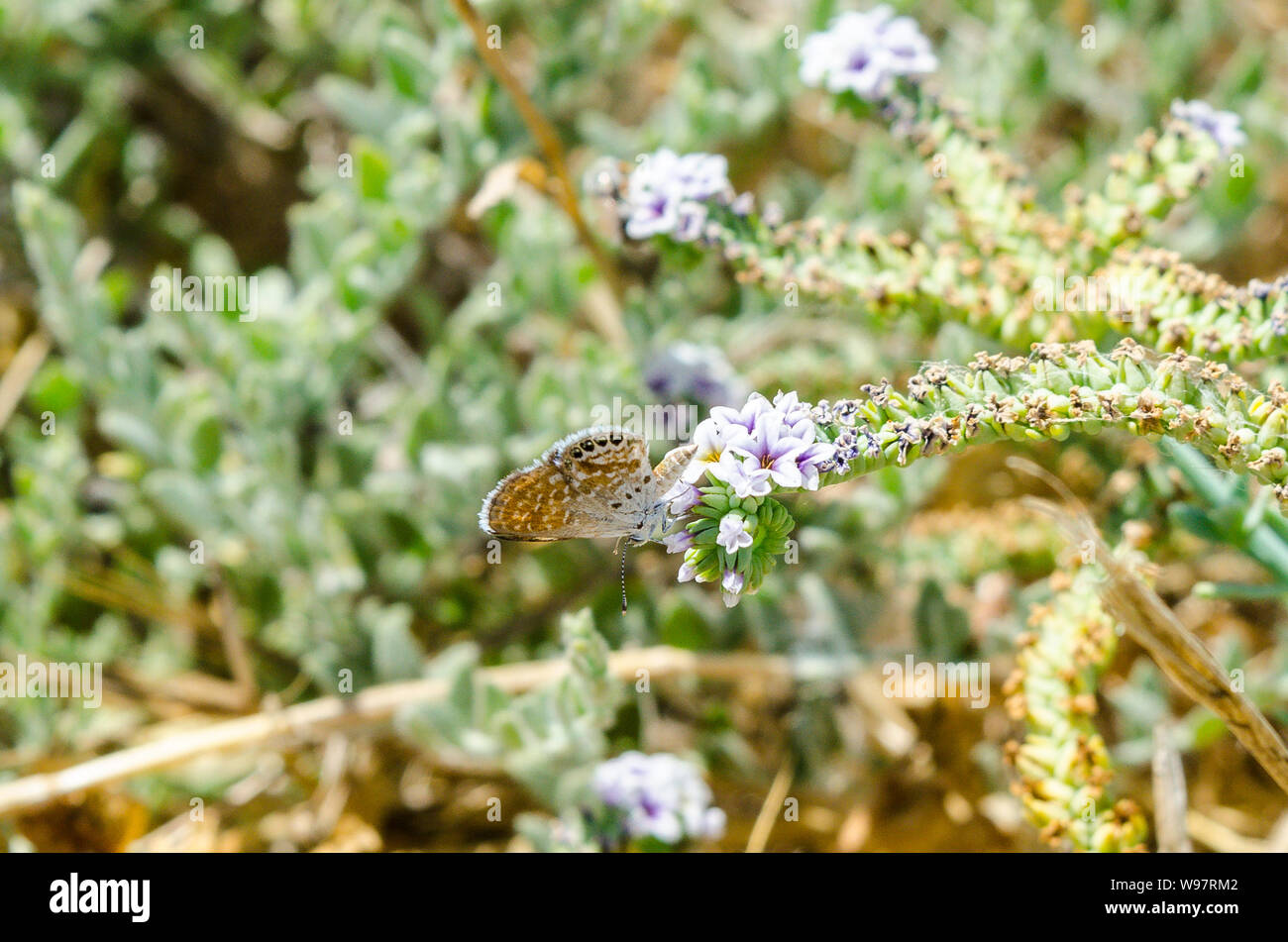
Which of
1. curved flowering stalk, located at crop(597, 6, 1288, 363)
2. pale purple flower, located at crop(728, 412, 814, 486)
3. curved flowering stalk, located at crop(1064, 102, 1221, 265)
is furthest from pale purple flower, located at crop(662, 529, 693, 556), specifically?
curved flowering stalk, located at crop(1064, 102, 1221, 265)

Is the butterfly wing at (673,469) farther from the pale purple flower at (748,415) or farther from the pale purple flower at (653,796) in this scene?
the pale purple flower at (653,796)

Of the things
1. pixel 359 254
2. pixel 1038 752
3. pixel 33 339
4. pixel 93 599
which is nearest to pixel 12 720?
pixel 93 599

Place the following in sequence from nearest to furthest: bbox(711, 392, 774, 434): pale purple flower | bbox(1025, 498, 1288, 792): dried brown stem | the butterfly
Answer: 1. bbox(711, 392, 774, 434): pale purple flower
2. the butterfly
3. bbox(1025, 498, 1288, 792): dried brown stem

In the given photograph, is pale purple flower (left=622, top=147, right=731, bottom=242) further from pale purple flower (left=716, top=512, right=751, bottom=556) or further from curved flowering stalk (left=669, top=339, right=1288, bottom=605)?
pale purple flower (left=716, top=512, right=751, bottom=556)

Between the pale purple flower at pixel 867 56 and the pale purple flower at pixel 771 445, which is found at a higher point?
the pale purple flower at pixel 867 56

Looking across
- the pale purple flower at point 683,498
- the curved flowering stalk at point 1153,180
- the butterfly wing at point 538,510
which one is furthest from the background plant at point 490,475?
the pale purple flower at point 683,498

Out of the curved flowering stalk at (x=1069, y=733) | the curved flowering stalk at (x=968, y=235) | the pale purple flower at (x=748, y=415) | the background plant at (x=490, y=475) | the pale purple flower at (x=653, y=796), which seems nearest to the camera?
the pale purple flower at (x=748, y=415)
